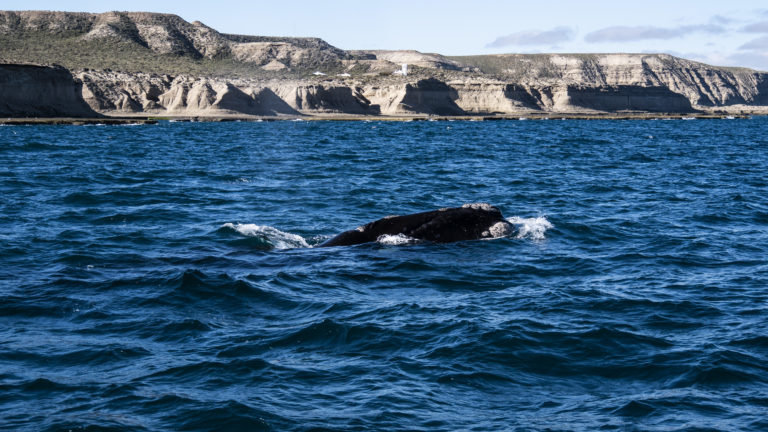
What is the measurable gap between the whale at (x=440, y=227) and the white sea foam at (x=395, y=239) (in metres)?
0.05

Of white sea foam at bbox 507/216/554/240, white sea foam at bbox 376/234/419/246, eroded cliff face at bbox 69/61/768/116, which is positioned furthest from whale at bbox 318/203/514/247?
eroded cliff face at bbox 69/61/768/116

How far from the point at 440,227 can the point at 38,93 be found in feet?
353

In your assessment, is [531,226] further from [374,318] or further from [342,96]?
[342,96]

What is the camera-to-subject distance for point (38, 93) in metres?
109

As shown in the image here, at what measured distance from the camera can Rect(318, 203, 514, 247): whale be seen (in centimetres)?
1669

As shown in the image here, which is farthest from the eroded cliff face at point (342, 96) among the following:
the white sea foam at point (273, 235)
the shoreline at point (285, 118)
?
the white sea foam at point (273, 235)

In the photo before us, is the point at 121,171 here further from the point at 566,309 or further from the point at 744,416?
the point at 744,416

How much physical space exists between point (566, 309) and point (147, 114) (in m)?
128

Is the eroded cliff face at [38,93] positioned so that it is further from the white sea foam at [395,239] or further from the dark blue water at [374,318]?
the white sea foam at [395,239]

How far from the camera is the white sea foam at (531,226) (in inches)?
719

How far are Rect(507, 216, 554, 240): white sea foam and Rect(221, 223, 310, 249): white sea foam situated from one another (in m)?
5.40

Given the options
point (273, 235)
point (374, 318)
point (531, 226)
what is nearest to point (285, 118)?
point (273, 235)

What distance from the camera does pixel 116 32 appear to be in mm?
A: 196000

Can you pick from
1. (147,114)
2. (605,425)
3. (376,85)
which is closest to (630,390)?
(605,425)
